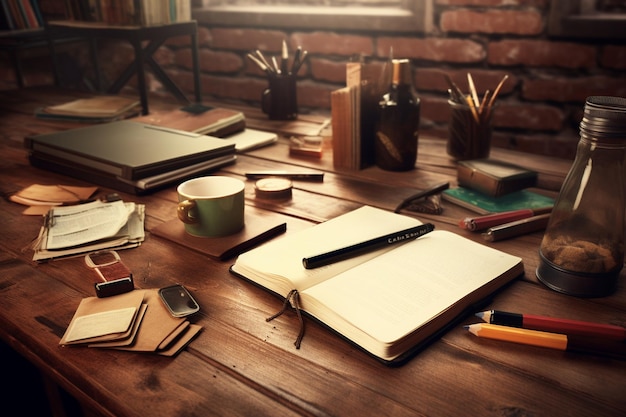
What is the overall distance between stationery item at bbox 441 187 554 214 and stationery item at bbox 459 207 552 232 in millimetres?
32

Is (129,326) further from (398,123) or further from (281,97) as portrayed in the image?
(281,97)

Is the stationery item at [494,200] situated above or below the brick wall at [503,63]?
below

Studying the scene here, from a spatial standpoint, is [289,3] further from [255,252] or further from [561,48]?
[255,252]

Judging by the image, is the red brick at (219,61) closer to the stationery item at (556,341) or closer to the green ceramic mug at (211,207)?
the green ceramic mug at (211,207)

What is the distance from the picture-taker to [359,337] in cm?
61

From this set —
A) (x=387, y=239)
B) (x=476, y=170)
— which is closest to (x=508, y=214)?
(x=476, y=170)

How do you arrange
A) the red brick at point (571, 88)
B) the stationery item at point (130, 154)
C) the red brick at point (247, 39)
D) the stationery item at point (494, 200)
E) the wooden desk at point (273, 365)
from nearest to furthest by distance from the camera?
the wooden desk at point (273, 365)
the stationery item at point (494, 200)
the stationery item at point (130, 154)
the red brick at point (571, 88)
the red brick at point (247, 39)

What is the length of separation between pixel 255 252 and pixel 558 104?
1233 mm

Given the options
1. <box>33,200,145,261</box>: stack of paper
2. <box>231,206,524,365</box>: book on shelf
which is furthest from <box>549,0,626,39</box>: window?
<box>33,200,145,261</box>: stack of paper

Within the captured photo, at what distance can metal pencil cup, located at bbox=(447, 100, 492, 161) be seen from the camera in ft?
3.77

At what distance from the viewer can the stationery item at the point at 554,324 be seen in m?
0.60

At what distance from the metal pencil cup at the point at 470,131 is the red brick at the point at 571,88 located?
58cm

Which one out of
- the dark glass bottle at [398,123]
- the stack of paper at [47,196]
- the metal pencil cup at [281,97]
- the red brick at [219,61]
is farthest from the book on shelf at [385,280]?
the red brick at [219,61]

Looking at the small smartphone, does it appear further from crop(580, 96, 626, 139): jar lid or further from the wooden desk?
crop(580, 96, 626, 139): jar lid
